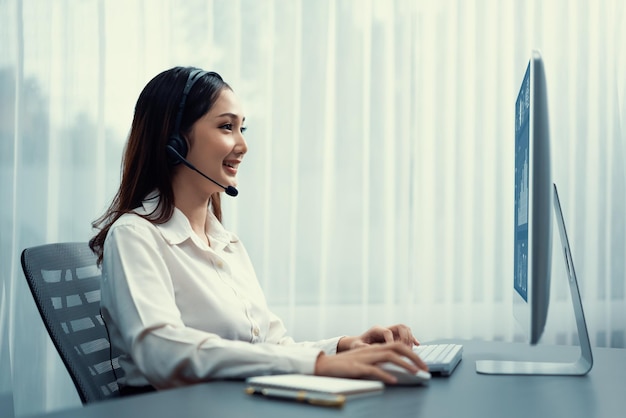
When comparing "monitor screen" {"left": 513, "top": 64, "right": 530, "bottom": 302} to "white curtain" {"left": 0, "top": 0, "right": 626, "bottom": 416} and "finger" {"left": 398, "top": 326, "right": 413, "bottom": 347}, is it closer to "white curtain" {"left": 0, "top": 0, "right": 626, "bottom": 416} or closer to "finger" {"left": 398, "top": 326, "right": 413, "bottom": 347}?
"finger" {"left": 398, "top": 326, "right": 413, "bottom": 347}

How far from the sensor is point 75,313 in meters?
1.31

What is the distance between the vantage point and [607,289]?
8.65 ft

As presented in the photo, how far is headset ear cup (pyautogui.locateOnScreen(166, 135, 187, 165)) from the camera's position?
1413 mm

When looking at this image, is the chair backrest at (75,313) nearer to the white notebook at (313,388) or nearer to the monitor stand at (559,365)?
the white notebook at (313,388)

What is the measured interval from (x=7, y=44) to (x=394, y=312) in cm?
173

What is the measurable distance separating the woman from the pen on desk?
0.14 m

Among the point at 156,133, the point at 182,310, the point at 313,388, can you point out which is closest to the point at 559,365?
the point at 313,388

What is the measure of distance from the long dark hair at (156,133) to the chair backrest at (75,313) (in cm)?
7

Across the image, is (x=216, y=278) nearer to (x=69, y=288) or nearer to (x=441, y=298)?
(x=69, y=288)

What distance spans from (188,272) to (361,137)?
1412 mm

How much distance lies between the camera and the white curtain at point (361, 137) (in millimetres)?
2420

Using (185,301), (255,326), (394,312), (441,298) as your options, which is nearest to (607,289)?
(441,298)

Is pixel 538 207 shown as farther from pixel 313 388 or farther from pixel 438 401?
pixel 313 388

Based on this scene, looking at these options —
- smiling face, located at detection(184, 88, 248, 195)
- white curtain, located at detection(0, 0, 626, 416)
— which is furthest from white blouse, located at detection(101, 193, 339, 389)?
white curtain, located at detection(0, 0, 626, 416)
